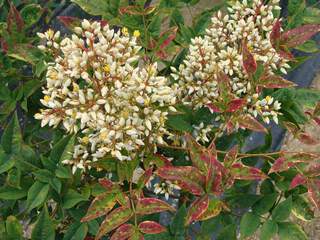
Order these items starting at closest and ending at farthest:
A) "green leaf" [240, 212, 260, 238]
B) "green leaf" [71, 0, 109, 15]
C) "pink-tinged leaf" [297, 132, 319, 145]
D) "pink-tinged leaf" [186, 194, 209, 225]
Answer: "pink-tinged leaf" [186, 194, 209, 225], "green leaf" [240, 212, 260, 238], "pink-tinged leaf" [297, 132, 319, 145], "green leaf" [71, 0, 109, 15]

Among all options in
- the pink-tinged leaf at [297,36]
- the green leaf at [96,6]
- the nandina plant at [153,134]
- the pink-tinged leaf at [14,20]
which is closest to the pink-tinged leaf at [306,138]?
the nandina plant at [153,134]

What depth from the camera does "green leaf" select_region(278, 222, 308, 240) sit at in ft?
4.77

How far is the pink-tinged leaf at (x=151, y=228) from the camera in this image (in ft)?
4.35

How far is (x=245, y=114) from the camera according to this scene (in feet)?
5.01

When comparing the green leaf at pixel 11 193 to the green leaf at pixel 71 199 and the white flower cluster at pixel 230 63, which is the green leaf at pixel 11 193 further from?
the white flower cluster at pixel 230 63

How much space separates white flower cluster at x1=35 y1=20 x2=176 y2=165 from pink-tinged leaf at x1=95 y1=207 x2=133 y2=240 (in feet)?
0.49

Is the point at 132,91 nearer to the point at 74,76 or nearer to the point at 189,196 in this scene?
the point at 74,76

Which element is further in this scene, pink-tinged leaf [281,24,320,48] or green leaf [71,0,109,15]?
green leaf [71,0,109,15]

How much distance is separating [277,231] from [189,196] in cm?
39

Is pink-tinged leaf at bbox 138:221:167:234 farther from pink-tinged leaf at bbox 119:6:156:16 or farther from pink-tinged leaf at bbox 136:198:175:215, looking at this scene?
pink-tinged leaf at bbox 119:6:156:16

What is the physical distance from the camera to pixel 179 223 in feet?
4.80

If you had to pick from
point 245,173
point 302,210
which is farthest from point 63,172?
point 302,210

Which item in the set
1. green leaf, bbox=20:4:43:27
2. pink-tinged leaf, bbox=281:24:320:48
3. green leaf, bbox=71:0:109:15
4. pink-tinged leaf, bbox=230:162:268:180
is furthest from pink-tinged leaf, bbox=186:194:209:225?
green leaf, bbox=20:4:43:27

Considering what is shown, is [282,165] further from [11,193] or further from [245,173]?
[11,193]
